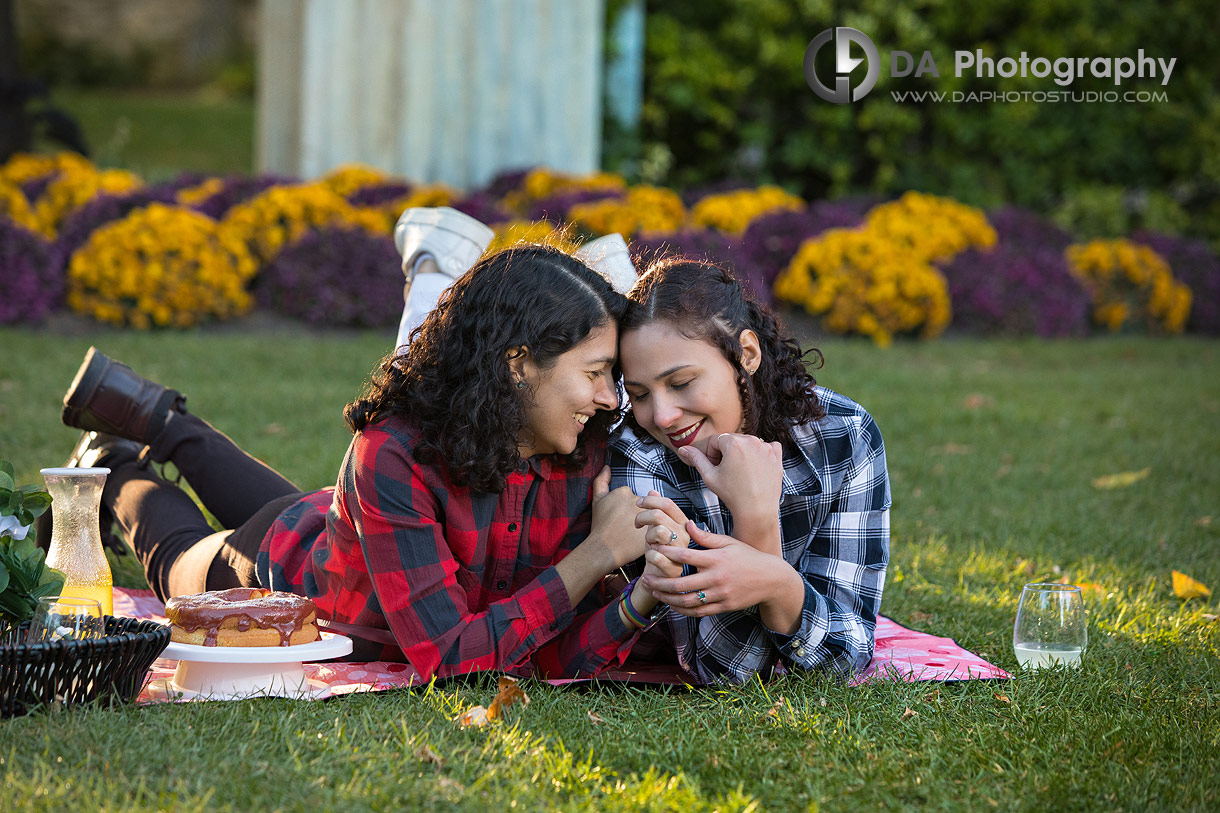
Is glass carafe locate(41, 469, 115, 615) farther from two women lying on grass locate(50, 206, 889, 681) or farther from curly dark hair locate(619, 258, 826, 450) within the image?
curly dark hair locate(619, 258, 826, 450)

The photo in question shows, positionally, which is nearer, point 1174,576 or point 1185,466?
point 1174,576

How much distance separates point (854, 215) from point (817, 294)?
1353mm

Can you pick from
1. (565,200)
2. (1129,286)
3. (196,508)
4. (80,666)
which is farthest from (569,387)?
(1129,286)

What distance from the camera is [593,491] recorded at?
2.85 metres

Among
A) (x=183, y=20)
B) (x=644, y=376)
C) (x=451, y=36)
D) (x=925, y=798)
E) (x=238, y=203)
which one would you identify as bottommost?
(x=925, y=798)

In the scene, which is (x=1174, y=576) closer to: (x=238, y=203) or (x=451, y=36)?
(x=238, y=203)

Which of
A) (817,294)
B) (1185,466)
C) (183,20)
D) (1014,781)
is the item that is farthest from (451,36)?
(183,20)

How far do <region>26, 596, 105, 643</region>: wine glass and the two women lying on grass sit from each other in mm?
548

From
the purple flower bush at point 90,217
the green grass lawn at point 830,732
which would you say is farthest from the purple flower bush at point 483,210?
the green grass lawn at point 830,732

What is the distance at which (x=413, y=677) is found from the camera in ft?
8.97

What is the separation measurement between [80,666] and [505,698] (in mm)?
880

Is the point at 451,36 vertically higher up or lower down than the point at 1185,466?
higher up

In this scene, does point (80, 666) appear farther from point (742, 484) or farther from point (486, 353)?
point (742, 484)

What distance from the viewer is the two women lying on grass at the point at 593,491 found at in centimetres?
257
